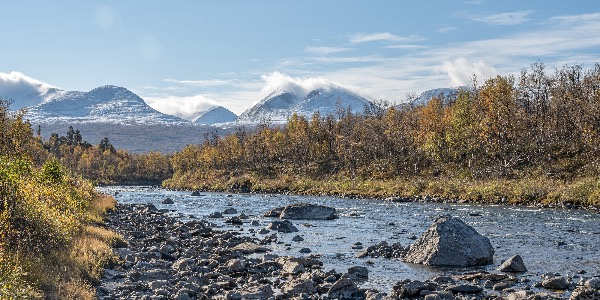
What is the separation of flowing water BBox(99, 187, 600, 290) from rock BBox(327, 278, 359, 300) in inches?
65.0

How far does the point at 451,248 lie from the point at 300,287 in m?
8.71

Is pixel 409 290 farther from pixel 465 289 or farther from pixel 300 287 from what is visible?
pixel 300 287

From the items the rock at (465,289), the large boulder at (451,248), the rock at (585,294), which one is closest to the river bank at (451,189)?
the large boulder at (451,248)

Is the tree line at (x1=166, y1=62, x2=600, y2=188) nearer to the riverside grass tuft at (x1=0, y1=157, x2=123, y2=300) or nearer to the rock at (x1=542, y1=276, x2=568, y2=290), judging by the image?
the rock at (x1=542, y1=276, x2=568, y2=290)

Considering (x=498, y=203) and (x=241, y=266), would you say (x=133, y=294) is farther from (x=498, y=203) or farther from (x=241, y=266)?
(x=498, y=203)

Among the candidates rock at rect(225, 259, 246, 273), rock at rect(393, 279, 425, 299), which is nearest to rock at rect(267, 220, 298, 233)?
rock at rect(225, 259, 246, 273)

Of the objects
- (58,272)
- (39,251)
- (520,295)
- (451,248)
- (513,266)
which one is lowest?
(513,266)

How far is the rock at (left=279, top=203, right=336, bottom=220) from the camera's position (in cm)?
4747

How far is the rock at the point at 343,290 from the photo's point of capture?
731 inches

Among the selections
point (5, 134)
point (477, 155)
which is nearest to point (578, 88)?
point (477, 155)

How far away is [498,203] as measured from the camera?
59000 millimetres

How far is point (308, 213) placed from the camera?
47938mm

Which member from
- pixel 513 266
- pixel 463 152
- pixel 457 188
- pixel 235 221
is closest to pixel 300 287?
pixel 513 266

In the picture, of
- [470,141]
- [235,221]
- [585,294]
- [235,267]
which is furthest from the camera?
[470,141]
